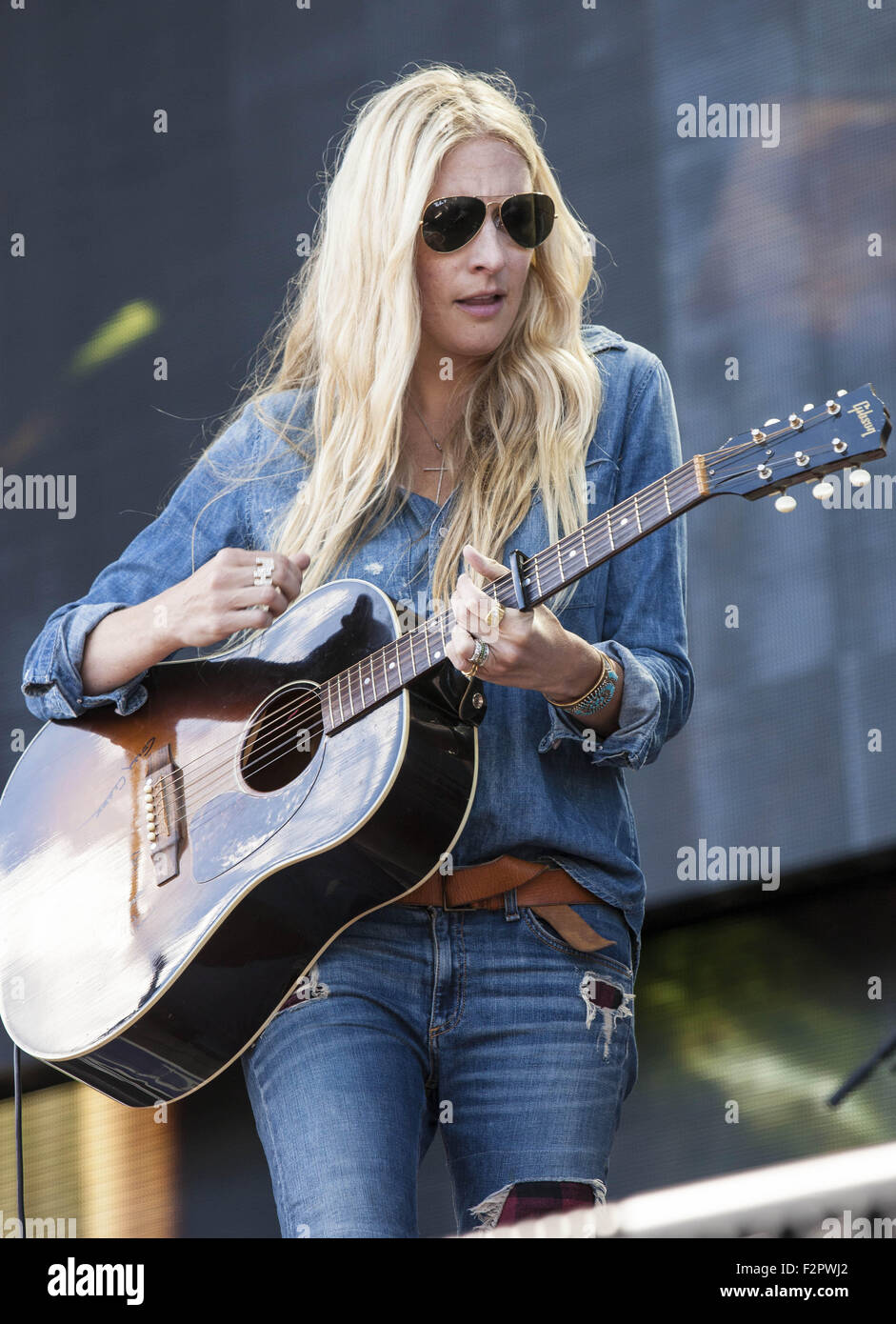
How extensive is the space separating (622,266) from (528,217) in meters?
0.86

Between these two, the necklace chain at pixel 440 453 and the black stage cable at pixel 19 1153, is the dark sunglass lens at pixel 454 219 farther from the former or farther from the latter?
the black stage cable at pixel 19 1153

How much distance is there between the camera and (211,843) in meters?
1.98

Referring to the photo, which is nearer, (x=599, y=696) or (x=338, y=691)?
(x=599, y=696)

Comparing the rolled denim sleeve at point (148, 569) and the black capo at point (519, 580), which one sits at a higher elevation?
the rolled denim sleeve at point (148, 569)

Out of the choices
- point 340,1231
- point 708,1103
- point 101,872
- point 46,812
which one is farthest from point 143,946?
point 708,1103

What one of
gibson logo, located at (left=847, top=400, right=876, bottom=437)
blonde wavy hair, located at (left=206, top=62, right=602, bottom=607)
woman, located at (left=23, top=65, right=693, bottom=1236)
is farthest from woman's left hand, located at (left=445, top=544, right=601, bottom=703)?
gibson logo, located at (left=847, top=400, right=876, bottom=437)

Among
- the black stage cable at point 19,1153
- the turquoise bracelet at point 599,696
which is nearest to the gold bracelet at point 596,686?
the turquoise bracelet at point 599,696

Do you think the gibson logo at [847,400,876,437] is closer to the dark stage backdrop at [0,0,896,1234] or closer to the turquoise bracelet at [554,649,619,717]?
the turquoise bracelet at [554,649,619,717]

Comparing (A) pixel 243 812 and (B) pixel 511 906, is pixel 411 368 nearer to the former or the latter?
(A) pixel 243 812

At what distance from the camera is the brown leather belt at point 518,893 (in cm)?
183

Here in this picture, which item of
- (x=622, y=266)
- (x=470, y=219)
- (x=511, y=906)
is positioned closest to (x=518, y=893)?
(x=511, y=906)

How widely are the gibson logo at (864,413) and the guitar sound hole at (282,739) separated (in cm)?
76

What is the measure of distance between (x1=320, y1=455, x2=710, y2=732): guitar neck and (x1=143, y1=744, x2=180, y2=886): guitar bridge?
262mm

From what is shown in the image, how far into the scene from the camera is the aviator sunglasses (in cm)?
205
